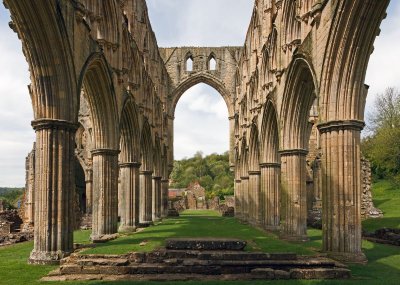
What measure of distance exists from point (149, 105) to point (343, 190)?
16896 mm

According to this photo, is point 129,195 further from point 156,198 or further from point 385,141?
point 385,141

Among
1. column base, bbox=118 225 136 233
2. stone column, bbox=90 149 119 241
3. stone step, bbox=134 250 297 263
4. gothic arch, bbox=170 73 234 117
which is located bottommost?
column base, bbox=118 225 136 233

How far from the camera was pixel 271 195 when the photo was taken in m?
19.4

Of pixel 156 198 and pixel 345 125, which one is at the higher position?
pixel 345 125

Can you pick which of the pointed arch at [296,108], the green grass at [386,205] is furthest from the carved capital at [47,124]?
the green grass at [386,205]

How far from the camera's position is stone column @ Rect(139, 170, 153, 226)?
952 inches

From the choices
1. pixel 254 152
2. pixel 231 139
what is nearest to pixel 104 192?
pixel 254 152

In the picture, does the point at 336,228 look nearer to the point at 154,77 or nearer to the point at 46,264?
the point at 46,264

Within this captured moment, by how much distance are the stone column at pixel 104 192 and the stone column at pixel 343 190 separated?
8023mm

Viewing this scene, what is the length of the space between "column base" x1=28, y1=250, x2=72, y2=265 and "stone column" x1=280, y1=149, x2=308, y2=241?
780 cm

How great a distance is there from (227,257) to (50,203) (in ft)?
14.1

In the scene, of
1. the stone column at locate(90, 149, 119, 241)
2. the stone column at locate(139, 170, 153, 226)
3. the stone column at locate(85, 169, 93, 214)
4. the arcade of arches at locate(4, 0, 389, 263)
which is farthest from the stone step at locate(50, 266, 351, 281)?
the stone column at locate(85, 169, 93, 214)

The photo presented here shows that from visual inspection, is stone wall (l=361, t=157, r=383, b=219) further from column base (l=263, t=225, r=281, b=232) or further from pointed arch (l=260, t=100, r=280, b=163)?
pointed arch (l=260, t=100, r=280, b=163)

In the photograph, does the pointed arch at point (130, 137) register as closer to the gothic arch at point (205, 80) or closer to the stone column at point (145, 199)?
the stone column at point (145, 199)
